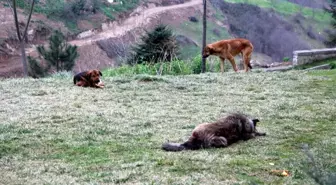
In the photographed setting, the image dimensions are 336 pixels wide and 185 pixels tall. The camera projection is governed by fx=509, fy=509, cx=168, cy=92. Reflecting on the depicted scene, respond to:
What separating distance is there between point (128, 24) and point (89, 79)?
28464 mm

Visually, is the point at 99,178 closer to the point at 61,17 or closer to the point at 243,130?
the point at 243,130

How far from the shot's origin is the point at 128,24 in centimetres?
3856

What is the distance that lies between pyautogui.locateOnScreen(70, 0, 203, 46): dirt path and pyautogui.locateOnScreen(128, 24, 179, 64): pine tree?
15059 millimetres

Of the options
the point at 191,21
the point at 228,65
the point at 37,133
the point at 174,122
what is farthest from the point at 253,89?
the point at 191,21

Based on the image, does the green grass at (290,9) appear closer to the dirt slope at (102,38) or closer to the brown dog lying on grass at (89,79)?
the dirt slope at (102,38)

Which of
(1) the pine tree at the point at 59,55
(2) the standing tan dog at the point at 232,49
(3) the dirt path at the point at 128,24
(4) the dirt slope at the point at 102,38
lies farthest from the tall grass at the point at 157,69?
(3) the dirt path at the point at 128,24

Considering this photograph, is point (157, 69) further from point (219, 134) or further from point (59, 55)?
point (219, 134)

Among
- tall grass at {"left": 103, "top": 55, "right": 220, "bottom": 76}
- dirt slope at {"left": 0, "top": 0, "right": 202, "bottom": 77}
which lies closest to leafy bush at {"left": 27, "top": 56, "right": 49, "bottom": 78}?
dirt slope at {"left": 0, "top": 0, "right": 202, "bottom": 77}

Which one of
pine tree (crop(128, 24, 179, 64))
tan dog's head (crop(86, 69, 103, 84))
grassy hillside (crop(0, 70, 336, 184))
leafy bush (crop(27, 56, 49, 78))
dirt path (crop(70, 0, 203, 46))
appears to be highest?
dirt path (crop(70, 0, 203, 46))

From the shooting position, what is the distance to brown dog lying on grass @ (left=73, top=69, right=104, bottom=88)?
1046 cm

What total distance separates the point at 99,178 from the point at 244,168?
4.41ft

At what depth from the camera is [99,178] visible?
455 centimetres

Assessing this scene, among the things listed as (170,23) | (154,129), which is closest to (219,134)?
(154,129)

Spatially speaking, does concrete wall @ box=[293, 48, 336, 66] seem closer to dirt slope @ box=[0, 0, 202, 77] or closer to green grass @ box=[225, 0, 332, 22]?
dirt slope @ box=[0, 0, 202, 77]
